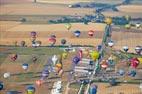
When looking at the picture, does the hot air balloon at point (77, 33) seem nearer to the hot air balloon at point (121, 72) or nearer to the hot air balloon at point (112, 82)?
the hot air balloon at point (121, 72)

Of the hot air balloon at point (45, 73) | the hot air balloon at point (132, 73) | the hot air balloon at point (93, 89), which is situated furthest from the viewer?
the hot air balloon at point (132, 73)

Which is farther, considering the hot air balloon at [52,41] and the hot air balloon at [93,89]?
the hot air balloon at [52,41]

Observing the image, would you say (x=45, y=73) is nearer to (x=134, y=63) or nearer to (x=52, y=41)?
(x=134, y=63)

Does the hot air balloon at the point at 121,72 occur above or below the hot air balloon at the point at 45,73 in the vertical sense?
below

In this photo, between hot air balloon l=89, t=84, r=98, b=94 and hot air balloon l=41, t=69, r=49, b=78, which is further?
hot air balloon l=41, t=69, r=49, b=78

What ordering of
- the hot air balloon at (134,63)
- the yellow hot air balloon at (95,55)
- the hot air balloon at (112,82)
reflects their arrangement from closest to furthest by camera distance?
1. the hot air balloon at (112,82)
2. the hot air balloon at (134,63)
3. the yellow hot air balloon at (95,55)

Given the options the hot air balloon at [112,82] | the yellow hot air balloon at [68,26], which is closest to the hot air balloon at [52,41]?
the yellow hot air balloon at [68,26]

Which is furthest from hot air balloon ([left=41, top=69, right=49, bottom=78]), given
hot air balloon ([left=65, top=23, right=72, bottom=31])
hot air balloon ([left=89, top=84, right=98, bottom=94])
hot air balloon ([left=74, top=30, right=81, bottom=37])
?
hot air balloon ([left=65, top=23, right=72, bottom=31])

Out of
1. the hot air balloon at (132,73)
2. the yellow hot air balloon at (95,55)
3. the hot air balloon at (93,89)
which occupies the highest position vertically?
the yellow hot air balloon at (95,55)

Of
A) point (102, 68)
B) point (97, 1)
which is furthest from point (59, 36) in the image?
point (97, 1)

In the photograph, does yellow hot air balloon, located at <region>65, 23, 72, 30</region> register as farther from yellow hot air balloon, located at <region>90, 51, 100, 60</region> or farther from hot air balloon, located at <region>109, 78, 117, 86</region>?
hot air balloon, located at <region>109, 78, 117, 86</region>

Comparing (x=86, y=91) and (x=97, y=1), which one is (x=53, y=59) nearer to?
(x=86, y=91)

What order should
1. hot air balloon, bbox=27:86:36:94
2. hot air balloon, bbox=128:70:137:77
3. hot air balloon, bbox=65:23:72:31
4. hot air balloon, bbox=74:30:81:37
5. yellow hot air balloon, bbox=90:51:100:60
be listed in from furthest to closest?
1. hot air balloon, bbox=65:23:72:31
2. hot air balloon, bbox=74:30:81:37
3. yellow hot air balloon, bbox=90:51:100:60
4. hot air balloon, bbox=128:70:137:77
5. hot air balloon, bbox=27:86:36:94
